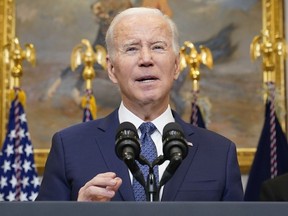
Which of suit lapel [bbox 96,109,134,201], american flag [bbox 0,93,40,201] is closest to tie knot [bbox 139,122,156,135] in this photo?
suit lapel [bbox 96,109,134,201]

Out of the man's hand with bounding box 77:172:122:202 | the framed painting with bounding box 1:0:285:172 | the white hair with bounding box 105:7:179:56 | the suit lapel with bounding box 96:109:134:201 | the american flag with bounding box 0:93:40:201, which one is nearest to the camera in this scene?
the man's hand with bounding box 77:172:122:202

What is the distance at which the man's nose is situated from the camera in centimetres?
331

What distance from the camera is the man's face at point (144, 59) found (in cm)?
332

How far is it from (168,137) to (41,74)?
4691 millimetres

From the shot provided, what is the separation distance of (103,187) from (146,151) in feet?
1.72

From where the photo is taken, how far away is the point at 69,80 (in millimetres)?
7227

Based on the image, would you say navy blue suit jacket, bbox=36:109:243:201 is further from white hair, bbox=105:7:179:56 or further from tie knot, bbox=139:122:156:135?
white hair, bbox=105:7:179:56

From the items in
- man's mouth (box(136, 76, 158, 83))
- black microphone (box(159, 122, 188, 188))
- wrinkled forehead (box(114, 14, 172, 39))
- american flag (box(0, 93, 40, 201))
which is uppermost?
wrinkled forehead (box(114, 14, 172, 39))

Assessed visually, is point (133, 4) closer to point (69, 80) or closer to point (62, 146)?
point (69, 80)

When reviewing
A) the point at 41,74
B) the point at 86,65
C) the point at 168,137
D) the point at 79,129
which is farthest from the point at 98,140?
the point at 41,74

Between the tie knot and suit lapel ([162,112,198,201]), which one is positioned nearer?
Answer: suit lapel ([162,112,198,201])

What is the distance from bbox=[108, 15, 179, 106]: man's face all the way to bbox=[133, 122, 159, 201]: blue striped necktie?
11 centimetres

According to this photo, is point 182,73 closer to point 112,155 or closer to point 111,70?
point 111,70

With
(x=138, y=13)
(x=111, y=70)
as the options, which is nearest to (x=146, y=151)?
(x=111, y=70)
